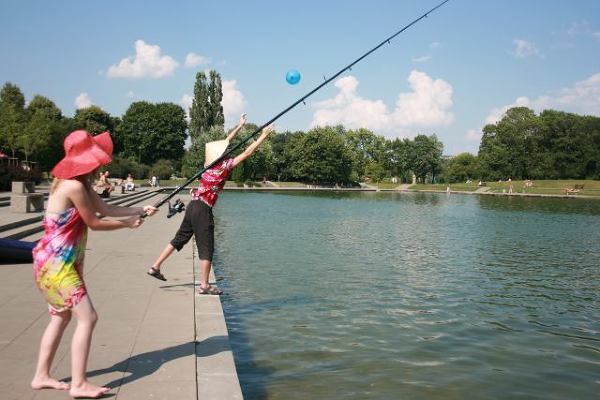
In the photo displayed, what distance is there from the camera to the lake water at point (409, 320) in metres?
5.94

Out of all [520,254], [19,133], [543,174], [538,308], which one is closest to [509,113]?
[543,174]

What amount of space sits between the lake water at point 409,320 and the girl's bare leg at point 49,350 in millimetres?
1992

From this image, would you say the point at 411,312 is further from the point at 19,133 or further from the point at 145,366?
the point at 19,133

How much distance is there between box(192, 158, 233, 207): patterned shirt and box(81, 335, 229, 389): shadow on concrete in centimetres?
249

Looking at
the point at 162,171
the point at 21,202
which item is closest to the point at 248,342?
the point at 21,202

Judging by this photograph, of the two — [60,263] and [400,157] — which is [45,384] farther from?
[400,157]

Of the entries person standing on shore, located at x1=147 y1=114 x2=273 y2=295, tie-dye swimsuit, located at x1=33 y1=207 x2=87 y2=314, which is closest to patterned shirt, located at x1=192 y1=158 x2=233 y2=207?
person standing on shore, located at x1=147 y1=114 x2=273 y2=295

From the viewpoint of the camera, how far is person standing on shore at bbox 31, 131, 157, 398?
154 inches

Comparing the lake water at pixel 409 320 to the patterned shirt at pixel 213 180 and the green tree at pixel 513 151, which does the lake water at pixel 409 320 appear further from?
the green tree at pixel 513 151

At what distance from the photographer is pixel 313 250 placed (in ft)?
Result: 49.6

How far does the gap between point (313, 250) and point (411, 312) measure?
6.49 m

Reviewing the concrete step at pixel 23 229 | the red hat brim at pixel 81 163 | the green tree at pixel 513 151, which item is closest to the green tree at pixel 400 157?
the green tree at pixel 513 151

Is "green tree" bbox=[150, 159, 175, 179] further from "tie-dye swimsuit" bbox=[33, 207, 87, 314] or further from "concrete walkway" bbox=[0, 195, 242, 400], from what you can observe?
"tie-dye swimsuit" bbox=[33, 207, 87, 314]

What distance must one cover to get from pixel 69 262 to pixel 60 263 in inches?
2.4
